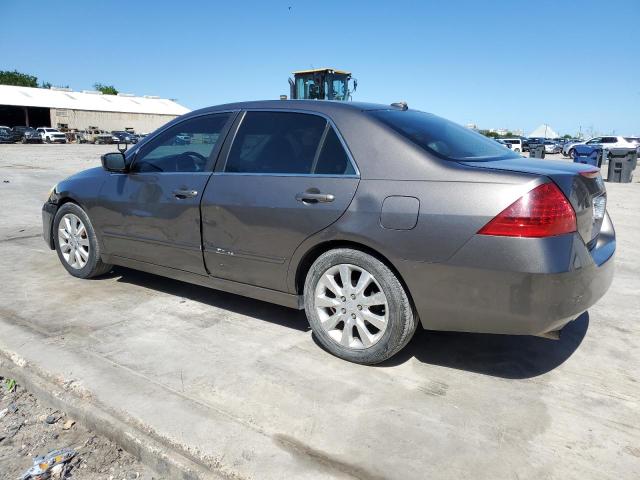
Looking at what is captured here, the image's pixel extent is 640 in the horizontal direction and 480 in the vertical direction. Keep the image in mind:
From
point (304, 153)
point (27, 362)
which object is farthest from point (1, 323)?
point (304, 153)

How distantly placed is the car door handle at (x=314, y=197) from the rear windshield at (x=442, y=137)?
0.59 meters

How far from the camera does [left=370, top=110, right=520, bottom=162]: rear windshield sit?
3.07 meters

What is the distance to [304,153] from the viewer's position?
3.38 m

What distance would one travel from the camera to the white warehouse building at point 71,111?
189 ft

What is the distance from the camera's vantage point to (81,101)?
2490 inches

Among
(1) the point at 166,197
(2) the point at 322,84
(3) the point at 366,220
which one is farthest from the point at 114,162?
(2) the point at 322,84

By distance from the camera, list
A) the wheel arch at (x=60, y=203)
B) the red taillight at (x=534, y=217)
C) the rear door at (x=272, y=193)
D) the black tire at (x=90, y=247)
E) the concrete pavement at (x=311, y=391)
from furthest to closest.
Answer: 1. the wheel arch at (x=60, y=203)
2. the black tire at (x=90, y=247)
3. the rear door at (x=272, y=193)
4. the red taillight at (x=534, y=217)
5. the concrete pavement at (x=311, y=391)

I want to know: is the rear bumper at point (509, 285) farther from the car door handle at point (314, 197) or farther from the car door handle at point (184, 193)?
the car door handle at point (184, 193)

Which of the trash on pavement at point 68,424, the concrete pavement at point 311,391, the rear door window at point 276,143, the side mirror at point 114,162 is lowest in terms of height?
the trash on pavement at point 68,424

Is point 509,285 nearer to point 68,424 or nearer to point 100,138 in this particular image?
point 68,424

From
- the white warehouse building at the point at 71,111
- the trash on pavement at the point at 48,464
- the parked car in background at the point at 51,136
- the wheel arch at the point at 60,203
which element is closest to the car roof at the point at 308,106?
the wheel arch at the point at 60,203

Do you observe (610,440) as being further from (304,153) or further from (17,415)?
(17,415)

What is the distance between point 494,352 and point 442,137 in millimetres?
1475

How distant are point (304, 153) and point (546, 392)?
2.06 m
